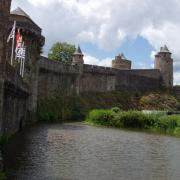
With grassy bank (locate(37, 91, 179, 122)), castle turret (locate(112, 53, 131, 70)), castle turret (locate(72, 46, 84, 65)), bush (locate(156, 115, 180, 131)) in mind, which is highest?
castle turret (locate(112, 53, 131, 70))

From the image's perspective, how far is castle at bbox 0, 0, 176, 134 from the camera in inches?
733

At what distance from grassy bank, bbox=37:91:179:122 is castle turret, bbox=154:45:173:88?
18.8 feet

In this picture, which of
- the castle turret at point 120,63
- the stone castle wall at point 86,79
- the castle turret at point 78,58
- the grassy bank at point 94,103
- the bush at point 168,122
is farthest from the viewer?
the castle turret at point 120,63

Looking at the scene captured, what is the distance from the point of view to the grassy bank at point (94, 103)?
4594 cm

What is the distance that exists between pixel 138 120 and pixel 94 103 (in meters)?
19.1

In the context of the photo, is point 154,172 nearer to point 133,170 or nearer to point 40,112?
point 133,170

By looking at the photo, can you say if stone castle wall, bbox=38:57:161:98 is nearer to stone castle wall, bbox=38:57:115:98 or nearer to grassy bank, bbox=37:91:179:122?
stone castle wall, bbox=38:57:115:98

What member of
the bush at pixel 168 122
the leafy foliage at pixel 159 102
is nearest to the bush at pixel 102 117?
the bush at pixel 168 122

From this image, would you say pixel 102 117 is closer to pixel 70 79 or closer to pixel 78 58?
pixel 70 79

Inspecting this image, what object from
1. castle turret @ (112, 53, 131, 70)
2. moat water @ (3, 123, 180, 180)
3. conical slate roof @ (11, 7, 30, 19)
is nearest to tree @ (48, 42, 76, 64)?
castle turret @ (112, 53, 131, 70)

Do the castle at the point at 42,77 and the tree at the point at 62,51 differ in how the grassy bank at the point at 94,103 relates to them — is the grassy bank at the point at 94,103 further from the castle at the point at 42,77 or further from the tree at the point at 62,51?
the tree at the point at 62,51

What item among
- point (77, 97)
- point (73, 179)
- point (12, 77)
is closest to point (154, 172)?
point (73, 179)

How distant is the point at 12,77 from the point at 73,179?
7894 mm

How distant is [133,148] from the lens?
848 inches
